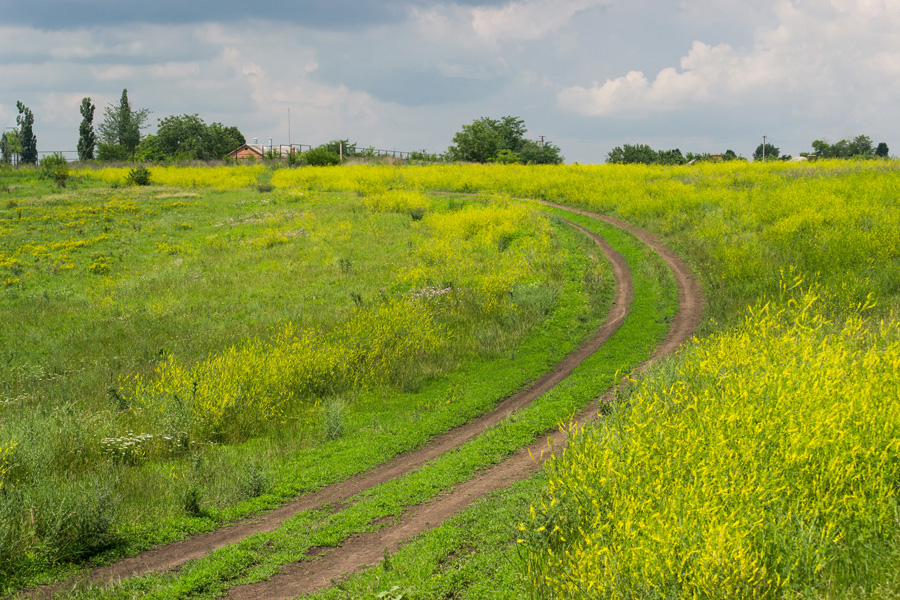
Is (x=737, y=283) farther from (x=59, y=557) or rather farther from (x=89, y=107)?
(x=89, y=107)

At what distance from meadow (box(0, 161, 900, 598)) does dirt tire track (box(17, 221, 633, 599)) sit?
1.03 feet

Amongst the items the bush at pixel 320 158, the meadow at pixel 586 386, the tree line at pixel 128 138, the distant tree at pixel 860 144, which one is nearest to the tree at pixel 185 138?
the tree line at pixel 128 138

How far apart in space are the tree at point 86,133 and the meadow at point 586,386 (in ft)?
219

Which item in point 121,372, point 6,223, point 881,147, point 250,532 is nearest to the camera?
point 250,532

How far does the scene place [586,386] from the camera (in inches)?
429

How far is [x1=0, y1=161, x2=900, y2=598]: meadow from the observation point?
466cm

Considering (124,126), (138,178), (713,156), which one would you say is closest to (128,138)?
(124,126)

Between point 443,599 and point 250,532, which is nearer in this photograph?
point 443,599

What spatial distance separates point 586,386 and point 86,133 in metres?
96.2

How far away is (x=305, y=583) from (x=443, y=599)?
5.28 feet

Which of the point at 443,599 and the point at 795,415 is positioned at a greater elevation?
the point at 795,415

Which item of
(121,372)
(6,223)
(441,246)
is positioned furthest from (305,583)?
(6,223)

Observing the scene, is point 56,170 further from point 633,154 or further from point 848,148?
point 848,148

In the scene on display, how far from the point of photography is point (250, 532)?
7199 mm
